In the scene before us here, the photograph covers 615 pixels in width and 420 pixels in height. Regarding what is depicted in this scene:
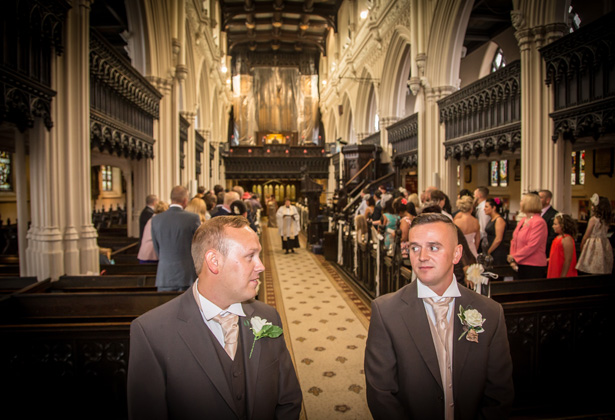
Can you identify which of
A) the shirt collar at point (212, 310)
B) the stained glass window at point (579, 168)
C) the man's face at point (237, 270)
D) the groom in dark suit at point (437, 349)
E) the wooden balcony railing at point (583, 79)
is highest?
the wooden balcony railing at point (583, 79)

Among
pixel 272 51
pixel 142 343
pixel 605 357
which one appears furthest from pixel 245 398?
pixel 272 51

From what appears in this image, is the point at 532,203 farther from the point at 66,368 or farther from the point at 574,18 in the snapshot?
the point at 574,18


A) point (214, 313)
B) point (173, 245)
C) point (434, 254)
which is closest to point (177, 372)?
point (214, 313)

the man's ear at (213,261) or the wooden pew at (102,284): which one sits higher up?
the man's ear at (213,261)

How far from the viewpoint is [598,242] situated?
15.1 ft

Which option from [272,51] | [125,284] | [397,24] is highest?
[272,51]

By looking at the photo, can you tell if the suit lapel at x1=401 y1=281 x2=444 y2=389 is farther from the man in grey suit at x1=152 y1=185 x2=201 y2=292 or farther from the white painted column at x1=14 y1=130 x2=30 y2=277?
the white painted column at x1=14 y1=130 x2=30 y2=277

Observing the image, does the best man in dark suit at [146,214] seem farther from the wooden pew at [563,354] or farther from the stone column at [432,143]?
the stone column at [432,143]

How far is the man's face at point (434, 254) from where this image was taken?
174 centimetres

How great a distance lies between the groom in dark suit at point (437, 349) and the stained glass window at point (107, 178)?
751 inches

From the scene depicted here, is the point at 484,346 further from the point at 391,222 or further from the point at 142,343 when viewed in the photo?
the point at 391,222

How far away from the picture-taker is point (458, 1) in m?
10.1

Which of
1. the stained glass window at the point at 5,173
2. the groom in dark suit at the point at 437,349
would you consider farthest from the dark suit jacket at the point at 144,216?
the stained glass window at the point at 5,173

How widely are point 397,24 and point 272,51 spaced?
778 inches
